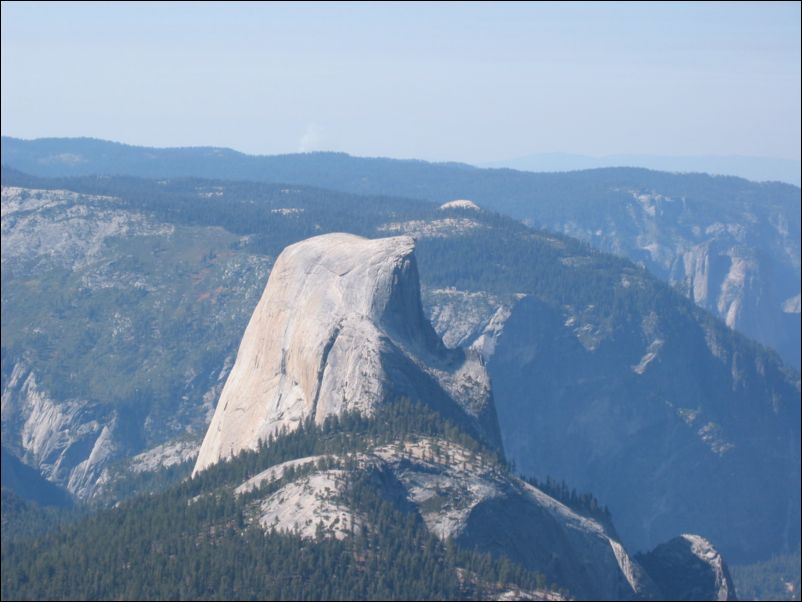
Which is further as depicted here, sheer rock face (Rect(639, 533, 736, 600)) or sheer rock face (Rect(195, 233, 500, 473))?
sheer rock face (Rect(195, 233, 500, 473))

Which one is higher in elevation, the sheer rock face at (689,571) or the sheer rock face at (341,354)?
the sheer rock face at (341,354)

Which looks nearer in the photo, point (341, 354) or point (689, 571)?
point (341, 354)

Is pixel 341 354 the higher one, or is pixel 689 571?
pixel 341 354

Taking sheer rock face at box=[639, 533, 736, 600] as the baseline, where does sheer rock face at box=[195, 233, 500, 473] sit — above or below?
above

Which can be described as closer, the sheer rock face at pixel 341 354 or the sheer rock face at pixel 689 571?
the sheer rock face at pixel 689 571
